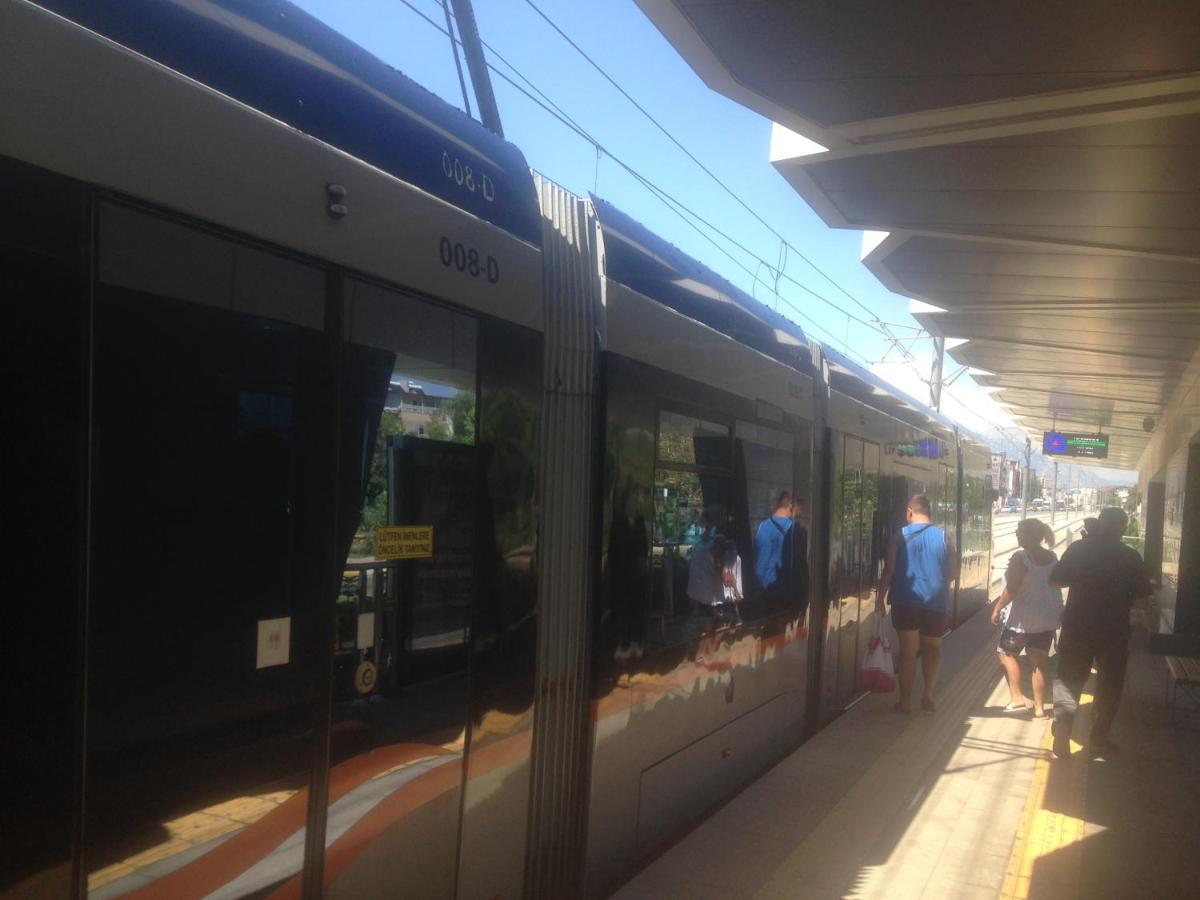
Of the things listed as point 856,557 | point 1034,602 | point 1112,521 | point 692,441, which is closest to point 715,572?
point 692,441

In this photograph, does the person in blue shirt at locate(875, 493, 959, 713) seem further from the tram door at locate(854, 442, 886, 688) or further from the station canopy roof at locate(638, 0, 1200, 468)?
the station canopy roof at locate(638, 0, 1200, 468)

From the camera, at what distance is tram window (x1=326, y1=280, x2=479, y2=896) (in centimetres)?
293

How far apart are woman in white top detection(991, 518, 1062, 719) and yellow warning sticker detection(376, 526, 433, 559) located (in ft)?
23.0

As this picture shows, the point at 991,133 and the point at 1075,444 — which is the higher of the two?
the point at 991,133

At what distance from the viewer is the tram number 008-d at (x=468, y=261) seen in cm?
342

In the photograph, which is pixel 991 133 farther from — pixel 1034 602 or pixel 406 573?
pixel 406 573

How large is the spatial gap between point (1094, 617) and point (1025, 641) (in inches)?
63.9

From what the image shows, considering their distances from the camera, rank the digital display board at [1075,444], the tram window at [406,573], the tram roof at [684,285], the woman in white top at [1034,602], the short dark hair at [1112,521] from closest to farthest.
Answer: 1. the tram window at [406,573]
2. the tram roof at [684,285]
3. the short dark hair at [1112,521]
4. the woman in white top at [1034,602]
5. the digital display board at [1075,444]

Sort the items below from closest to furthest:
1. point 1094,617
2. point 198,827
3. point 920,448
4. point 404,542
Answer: point 198,827 → point 404,542 → point 1094,617 → point 920,448

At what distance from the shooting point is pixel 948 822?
20.4 feet

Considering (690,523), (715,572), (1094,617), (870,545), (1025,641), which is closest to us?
(690,523)

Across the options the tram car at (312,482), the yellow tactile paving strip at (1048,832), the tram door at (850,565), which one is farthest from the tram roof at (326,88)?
the tram door at (850,565)

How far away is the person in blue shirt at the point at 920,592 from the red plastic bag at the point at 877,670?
13 centimetres

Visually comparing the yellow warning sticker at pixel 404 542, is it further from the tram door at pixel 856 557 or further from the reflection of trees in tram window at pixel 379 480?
the tram door at pixel 856 557
